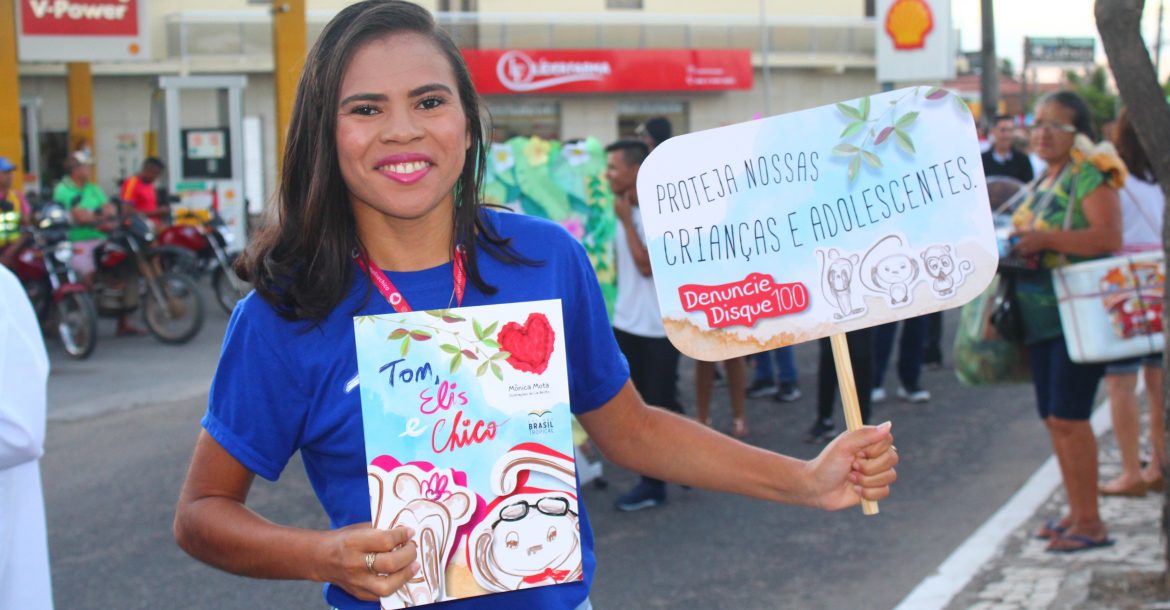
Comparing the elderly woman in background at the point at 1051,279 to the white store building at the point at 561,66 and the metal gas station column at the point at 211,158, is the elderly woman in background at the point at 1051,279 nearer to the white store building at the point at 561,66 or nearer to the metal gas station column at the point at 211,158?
the metal gas station column at the point at 211,158

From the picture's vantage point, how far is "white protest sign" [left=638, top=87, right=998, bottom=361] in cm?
Answer: 249

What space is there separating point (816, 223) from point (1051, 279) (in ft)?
11.8

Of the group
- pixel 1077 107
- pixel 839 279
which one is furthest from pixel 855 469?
pixel 1077 107

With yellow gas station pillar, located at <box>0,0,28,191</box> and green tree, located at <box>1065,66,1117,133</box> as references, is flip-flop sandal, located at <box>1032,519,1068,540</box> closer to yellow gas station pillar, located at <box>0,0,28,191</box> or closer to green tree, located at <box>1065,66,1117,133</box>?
yellow gas station pillar, located at <box>0,0,28,191</box>

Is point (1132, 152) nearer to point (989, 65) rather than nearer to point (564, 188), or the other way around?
point (564, 188)

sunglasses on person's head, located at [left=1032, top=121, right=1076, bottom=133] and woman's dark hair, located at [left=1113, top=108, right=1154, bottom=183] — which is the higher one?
sunglasses on person's head, located at [left=1032, top=121, right=1076, bottom=133]

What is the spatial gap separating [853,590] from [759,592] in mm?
380

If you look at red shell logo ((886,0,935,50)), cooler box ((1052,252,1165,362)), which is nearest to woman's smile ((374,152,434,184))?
cooler box ((1052,252,1165,362))

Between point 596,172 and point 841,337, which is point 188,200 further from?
point 841,337

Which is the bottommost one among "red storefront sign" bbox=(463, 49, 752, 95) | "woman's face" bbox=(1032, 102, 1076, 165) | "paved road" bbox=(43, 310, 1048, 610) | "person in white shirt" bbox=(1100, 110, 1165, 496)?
"paved road" bbox=(43, 310, 1048, 610)

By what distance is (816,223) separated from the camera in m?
2.54

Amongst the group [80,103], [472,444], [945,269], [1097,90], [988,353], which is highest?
[1097,90]

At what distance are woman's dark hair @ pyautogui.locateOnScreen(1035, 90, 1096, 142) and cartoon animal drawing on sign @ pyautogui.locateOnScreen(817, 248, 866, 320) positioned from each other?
3838mm

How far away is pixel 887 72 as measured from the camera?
72.1 feet
